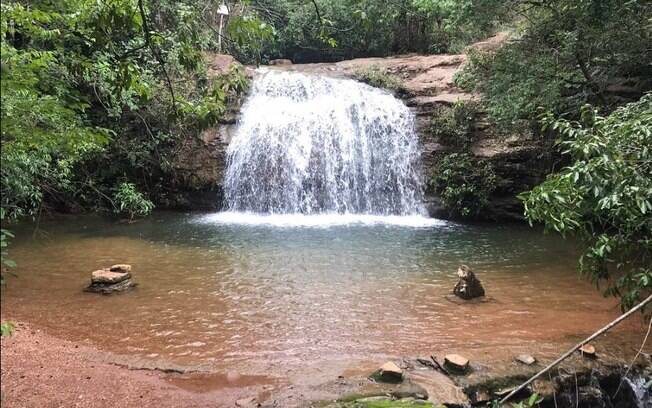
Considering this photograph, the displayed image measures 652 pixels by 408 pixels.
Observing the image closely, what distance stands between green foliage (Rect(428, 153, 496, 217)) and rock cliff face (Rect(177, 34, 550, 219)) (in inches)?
8.3

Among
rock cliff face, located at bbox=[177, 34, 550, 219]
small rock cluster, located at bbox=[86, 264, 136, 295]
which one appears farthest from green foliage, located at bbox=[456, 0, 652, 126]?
small rock cluster, located at bbox=[86, 264, 136, 295]

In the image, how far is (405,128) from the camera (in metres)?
15.4

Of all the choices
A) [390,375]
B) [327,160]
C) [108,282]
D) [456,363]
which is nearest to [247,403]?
[390,375]

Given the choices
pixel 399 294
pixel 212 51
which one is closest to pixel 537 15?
pixel 399 294

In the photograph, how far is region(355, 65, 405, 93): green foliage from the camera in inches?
662

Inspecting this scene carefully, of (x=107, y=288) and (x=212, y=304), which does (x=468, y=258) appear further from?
(x=107, y=288)

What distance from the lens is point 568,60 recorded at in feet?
31.3

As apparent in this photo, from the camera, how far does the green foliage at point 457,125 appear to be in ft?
47.1

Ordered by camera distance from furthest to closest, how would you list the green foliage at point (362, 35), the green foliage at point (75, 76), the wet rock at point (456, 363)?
the green foliage at point (362, 35), the wet rock at point (456, 363), the green foliage at point (75, 76)

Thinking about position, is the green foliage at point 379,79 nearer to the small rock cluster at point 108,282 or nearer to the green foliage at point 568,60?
the green foliage at point 568,60

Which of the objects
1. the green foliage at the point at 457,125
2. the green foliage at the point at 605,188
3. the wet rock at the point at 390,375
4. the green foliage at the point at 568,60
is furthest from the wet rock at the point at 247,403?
the green foliage at the point at 457,125

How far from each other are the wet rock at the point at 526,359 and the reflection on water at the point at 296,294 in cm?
65

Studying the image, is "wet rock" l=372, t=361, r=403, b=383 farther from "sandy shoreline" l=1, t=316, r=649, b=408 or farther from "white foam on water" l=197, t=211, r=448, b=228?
"white foam on water" l=197, t=211, r=448, b=228

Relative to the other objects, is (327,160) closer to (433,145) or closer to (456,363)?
(433,145)
